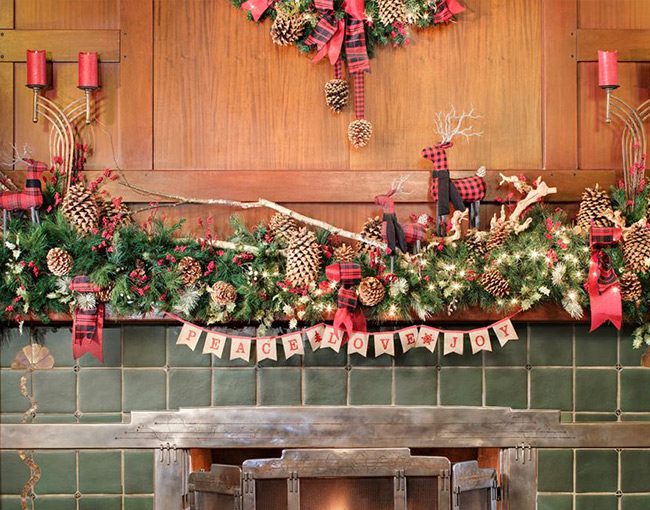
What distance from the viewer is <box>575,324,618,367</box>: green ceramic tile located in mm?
2945

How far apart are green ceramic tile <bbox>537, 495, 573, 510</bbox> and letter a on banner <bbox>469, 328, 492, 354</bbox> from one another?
682mm

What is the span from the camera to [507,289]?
265 cm

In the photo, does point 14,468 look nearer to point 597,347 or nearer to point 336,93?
point 336,93

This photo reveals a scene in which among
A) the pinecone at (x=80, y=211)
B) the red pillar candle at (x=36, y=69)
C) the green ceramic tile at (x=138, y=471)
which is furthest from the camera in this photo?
the green ceramic tile at (x=138, y=471)

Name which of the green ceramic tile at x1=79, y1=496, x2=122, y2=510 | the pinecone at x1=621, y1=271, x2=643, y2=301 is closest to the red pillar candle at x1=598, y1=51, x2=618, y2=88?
the pinecone at x1=621, y1=271, x2=643, y2=301

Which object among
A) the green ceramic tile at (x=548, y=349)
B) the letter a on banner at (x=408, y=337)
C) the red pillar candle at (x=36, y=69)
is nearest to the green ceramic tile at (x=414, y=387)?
the letter a on banner at (x=408, y=337)

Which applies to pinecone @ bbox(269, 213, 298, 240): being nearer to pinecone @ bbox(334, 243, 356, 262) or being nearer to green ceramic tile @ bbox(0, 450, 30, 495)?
pinecone @ bbox(334, 243, 356, 262)

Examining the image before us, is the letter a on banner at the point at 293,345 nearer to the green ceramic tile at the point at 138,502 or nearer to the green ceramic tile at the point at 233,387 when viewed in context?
the green ceramic tile at the point at 233,387

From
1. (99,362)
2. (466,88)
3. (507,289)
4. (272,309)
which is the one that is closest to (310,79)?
(466,88)

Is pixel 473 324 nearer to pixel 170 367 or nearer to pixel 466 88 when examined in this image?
pixel 466 88

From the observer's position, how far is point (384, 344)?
281cm

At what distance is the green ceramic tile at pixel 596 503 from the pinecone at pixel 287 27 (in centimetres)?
222

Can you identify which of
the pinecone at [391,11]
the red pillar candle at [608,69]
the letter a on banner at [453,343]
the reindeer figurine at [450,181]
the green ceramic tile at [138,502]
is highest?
the pinecone at [391,11]

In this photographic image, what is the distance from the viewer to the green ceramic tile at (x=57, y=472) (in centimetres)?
289
